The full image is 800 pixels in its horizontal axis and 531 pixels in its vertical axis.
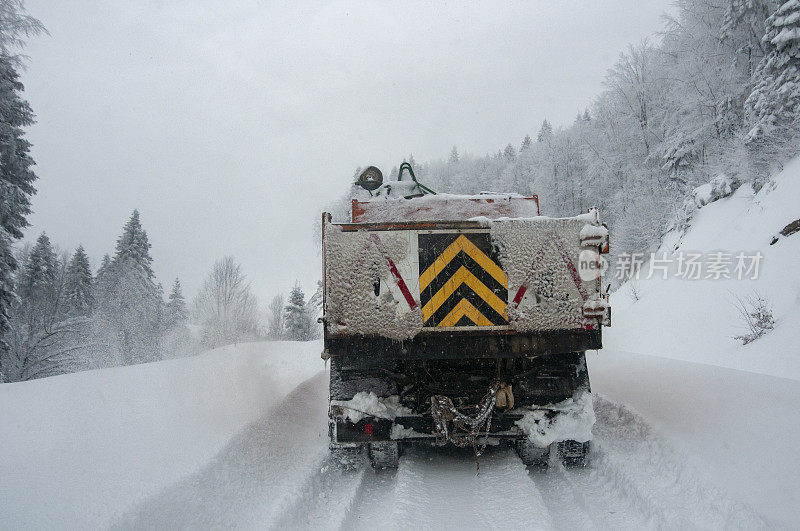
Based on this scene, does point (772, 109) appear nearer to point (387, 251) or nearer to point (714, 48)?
point (714, 48)

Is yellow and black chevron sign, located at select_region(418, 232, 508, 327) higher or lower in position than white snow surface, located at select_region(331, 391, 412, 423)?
higher

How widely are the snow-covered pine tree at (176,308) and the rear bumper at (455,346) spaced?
122ft

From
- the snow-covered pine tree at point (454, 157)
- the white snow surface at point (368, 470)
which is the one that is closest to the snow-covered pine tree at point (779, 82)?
the white snow surface at point (368, 470)

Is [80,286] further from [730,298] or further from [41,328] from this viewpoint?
[730,298]

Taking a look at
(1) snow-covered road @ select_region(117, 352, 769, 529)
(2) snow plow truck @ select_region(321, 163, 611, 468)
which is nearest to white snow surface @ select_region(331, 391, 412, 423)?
(2) snow plow truck @ select_region(321, 163, 611, 468)

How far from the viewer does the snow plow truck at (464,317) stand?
378 centimetres

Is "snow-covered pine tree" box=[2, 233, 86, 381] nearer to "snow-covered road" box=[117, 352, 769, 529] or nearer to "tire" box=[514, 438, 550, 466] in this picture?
"snow-covered road" box=[117, 352, 769, 529]

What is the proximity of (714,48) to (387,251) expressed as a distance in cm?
2446

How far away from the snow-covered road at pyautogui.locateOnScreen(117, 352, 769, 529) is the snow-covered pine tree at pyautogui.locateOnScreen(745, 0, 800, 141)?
12832 millimetres

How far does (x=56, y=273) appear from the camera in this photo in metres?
29.9

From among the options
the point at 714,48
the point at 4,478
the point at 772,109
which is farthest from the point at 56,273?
the point at 714,48

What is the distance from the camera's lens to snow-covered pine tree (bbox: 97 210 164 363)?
1203 inches

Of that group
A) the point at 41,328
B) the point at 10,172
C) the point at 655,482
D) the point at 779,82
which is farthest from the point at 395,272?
the point at 41,328

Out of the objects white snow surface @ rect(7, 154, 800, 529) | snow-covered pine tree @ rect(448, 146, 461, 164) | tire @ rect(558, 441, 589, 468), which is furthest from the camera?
snow-covered pine tree @ rect(448, 146, 461, 164)
